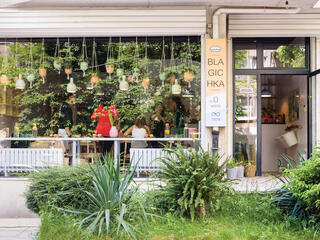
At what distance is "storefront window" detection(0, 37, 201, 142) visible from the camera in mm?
8969

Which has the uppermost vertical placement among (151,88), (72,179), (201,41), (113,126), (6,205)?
(201,41)

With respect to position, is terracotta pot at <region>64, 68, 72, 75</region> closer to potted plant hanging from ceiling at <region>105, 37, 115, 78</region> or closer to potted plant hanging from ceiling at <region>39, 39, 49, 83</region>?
potted plant hanging from ceiling at <region>39, 39, 49, 83</region>

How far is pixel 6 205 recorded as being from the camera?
777 cm

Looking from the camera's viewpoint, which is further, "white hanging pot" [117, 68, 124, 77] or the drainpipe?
"white hanging pot" [117, 68, 124, 77]

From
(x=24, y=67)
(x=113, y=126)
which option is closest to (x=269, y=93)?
(x=113, y=126)

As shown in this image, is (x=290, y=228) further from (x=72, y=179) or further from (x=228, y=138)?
(x=228, y=138)

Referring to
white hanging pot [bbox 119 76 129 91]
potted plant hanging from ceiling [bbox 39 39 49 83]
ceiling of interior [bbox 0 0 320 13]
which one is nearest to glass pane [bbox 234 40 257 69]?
ceiling of interior [bbox 0 0 320 13]

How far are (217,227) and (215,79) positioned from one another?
144 inches

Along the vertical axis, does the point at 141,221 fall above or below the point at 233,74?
below

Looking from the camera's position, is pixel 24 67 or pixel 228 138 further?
pixel 24 67

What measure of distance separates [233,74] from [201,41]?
127 centimetres

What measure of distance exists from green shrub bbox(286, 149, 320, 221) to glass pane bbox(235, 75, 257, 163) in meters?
3.82

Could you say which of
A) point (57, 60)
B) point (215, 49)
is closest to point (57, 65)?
point (57, 60)

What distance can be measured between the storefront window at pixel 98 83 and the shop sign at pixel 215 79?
1.74ft
